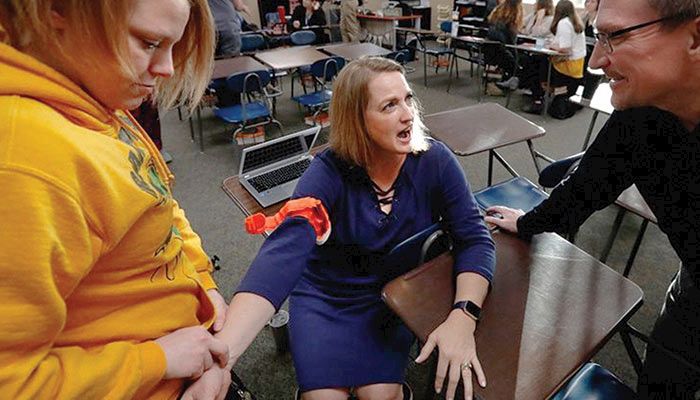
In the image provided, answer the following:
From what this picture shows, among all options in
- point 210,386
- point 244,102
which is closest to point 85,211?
point 210,386

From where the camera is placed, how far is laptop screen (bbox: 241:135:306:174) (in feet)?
5.88

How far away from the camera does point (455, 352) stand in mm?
947

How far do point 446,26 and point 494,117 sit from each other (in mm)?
5892

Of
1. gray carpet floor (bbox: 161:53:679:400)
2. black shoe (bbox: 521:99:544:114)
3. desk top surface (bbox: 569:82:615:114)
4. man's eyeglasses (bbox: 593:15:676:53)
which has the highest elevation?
man's eyeglasses (bbox: 593:15:676:53)

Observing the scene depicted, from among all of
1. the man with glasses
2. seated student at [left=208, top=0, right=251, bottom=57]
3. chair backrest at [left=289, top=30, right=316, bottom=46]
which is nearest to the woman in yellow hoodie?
the man with glasses

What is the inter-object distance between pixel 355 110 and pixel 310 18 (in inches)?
286

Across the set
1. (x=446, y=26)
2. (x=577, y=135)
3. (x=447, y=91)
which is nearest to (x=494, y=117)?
(x=577, y=135)

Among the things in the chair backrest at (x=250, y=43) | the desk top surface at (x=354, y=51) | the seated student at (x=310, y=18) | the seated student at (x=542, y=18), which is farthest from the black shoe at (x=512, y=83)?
the seated student at (x=310, y=18)

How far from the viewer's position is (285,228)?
1.16 meters

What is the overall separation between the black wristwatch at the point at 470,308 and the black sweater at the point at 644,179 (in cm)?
40

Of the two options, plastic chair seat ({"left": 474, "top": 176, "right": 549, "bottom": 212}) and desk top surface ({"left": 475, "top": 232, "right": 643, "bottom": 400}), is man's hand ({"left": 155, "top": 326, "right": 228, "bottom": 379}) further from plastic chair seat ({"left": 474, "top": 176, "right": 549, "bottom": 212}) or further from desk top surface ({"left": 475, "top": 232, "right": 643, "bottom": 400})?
plastic chair seat ({"left": 474, "top": 176, "right": 549, "bottom": 212})

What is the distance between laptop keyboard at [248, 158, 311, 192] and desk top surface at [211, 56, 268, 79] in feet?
7.72

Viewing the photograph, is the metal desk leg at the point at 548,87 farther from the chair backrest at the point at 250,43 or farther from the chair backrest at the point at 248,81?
the chair backrest at the point at 250,43

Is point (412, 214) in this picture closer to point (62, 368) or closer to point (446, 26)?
point (62, 368)
